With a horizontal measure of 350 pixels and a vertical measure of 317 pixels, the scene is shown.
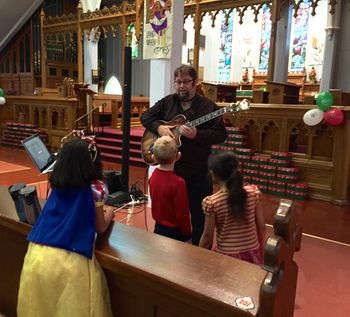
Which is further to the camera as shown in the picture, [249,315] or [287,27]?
[287,27]

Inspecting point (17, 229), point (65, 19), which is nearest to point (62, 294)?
point (17, 229)

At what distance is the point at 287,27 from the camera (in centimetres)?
757

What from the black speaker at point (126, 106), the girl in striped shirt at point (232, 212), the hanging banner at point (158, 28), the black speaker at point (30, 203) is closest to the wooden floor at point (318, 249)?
the black speaker at point (126, 106)

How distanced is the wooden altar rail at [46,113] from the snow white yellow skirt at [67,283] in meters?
7.04

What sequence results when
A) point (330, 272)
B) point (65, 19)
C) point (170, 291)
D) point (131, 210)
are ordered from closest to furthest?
point (170, 291)
point (330, 272)
point (131, 210)
point (65, 19)

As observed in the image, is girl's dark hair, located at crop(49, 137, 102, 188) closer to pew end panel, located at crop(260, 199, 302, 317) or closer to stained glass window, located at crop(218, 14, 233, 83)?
pew end panel, located at crop(260, 199, 302, 317)

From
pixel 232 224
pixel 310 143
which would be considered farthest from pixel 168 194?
pixel 310 143

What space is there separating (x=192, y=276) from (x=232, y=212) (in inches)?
23.7

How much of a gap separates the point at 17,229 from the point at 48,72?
35.2 feet

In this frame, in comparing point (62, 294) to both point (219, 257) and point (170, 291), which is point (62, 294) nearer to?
point (170, 291)

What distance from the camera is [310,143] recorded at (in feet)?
17.0

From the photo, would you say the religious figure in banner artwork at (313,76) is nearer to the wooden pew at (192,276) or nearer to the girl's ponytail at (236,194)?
the girl's ponytail at (236,194)

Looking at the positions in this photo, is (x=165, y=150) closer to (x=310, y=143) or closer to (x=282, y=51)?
(x=310, y=143)

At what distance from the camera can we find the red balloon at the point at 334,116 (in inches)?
185
